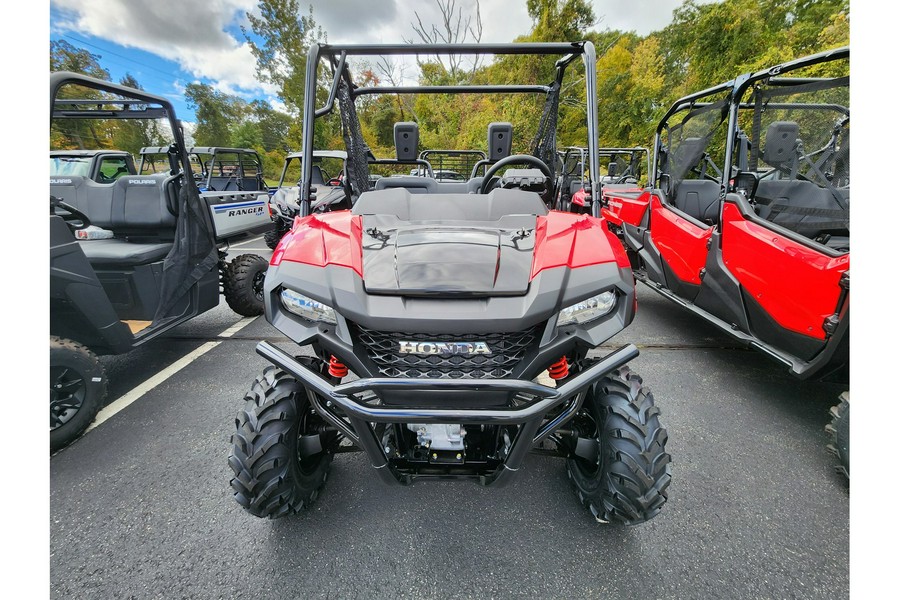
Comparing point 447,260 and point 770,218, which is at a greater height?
point 770,218

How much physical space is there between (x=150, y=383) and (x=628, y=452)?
3.32 metres

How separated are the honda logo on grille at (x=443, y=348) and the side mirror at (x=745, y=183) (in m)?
2.85

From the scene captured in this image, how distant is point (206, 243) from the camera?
11.5 ft

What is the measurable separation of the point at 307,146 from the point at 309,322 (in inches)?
42.8

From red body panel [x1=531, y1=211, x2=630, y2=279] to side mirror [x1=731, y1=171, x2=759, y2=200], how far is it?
6.81 feet

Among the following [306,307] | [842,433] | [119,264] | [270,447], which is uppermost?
[119,264]

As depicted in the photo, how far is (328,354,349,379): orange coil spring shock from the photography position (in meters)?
1.50


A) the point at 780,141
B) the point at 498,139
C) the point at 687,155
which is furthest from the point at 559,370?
the point at 687,155

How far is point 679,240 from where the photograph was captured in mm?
3574

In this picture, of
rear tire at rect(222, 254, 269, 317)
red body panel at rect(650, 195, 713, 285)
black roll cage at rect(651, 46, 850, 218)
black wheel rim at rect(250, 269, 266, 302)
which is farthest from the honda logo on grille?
black wheel rim at rect(250, 269, 266, 302)

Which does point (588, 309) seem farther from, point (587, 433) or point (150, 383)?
point (150, 383)

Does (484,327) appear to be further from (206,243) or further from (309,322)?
(206,243)

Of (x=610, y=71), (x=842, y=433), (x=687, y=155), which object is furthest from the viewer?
(x=610, y=71)

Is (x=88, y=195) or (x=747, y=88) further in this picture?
(x=88, y=195)
